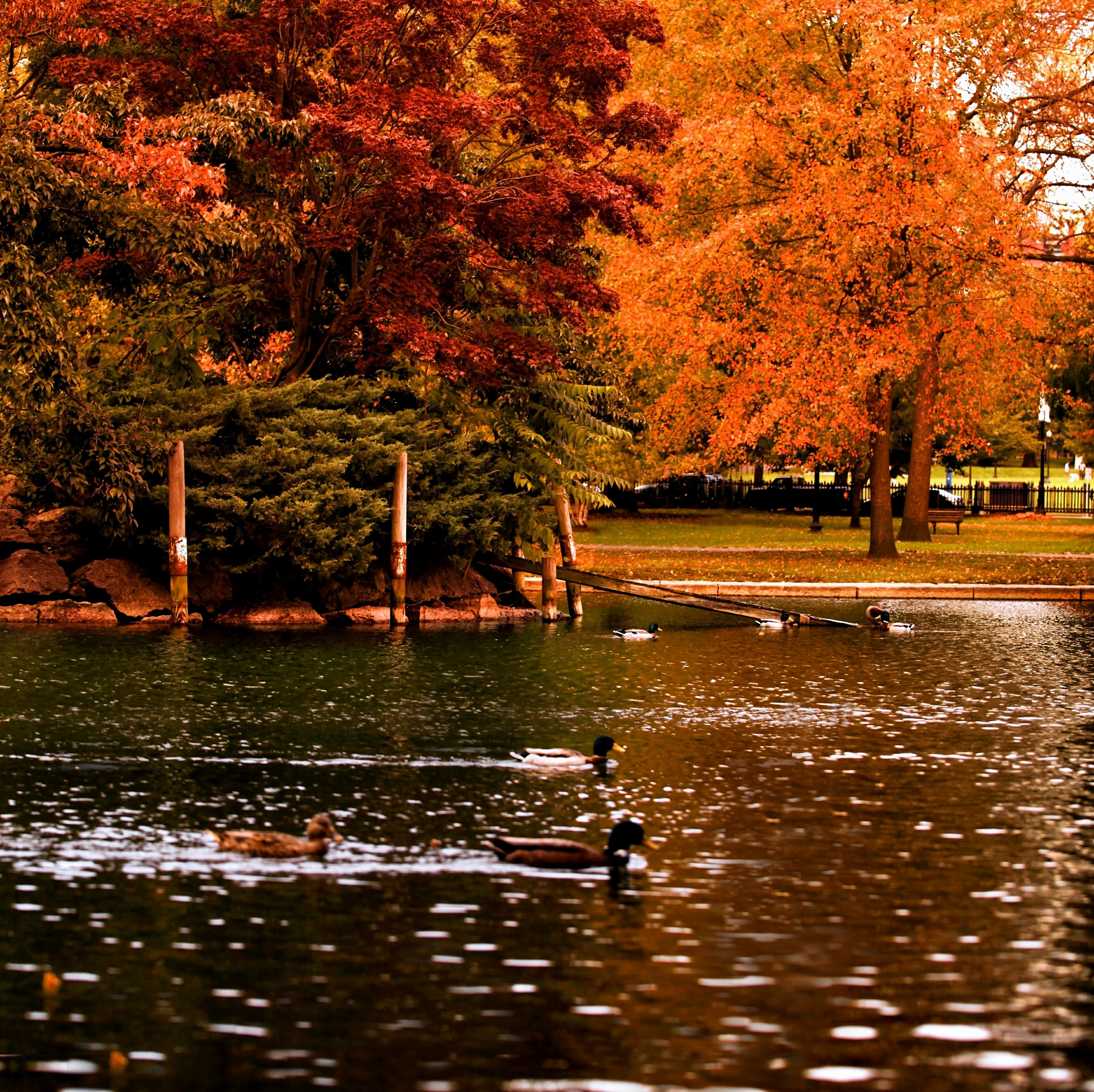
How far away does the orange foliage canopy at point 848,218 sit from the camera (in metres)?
34.8

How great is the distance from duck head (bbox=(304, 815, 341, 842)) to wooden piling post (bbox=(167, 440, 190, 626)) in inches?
615

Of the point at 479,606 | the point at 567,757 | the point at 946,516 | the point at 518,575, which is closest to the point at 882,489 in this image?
the point at 946,516

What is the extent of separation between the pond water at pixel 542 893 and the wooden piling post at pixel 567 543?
10.5 m

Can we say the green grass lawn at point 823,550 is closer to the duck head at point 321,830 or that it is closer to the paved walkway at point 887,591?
the paved walkway at point 887,591

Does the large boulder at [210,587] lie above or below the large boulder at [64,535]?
below

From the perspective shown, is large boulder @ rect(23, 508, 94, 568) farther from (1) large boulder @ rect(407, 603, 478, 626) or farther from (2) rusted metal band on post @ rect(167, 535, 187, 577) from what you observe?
(1) large boulder @ rect(407, 603, 478, 626)

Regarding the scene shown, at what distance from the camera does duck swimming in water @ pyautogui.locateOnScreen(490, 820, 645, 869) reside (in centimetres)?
977

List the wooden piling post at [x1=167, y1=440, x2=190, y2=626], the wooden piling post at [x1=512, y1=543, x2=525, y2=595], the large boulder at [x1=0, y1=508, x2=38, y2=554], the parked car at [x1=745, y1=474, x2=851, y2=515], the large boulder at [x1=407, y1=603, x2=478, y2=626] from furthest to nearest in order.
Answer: the parked car at [x1=745, y1=474, x2=851, y2=515] → the wooden piling post at [x1=512, y1=543, x2=525, y2=595] → the large boulder at [x1=407, y1=603, x2=478, y2=626] → the large boulder at [x1=0, y1=508, x2=38, y2=554] → the wooden piling post at [x1=167, y1=440, x2=190, y2=626]

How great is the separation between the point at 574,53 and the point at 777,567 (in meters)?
12.5

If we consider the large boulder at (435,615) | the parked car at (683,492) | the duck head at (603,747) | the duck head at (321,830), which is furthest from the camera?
the parked car at (683,492)

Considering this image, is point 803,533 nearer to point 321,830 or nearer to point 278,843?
point 321,830

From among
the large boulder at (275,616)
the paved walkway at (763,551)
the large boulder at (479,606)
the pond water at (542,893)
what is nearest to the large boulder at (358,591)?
the large boulder at (275,616)

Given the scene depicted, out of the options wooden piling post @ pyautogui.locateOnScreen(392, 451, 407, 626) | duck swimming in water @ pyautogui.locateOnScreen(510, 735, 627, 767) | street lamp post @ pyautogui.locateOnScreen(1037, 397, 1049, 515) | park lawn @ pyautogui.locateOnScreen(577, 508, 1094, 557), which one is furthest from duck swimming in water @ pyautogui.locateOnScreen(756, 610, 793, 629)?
street lamp post @ pyautogui.locateOnScreen(1037, 397, 1049, 515)

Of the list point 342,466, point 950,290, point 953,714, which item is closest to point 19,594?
point 342,466
